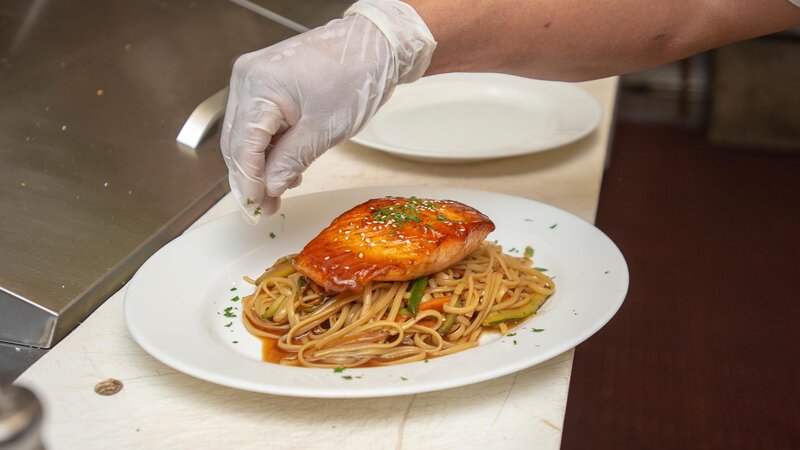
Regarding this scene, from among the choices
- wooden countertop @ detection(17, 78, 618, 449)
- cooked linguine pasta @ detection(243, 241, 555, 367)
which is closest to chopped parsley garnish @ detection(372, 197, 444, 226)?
cooked linguine pasta @ detection(243, 241, 555, 367)

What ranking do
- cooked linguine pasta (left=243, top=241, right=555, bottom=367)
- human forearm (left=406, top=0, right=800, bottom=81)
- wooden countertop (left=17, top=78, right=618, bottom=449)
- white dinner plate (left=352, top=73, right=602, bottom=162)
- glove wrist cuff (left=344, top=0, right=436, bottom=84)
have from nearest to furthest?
wooden countertop (left=17, top=78, right=618, bottom=449) → cooked linguine pasta (left=243, top=241, right=555, bottom=367) → glove wrist cuff (left=344, top=0, right=436, bottom=84) → human forearm (left=406, top=0, right=800, bottom=81) → white dinner plate (left=352, top=73, right=602, bottom=162)

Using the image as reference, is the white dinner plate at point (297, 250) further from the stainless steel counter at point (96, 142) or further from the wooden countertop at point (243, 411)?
the stainless steel counter at point (96, 142)

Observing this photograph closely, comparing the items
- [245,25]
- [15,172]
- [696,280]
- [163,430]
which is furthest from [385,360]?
[696,280]

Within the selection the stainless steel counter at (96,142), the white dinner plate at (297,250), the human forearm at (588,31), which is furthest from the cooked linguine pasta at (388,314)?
the human forearm at (588,31)

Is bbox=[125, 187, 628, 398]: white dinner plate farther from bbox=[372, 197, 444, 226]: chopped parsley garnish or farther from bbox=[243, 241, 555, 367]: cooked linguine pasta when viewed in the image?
bbox=[372, 197, 444, 226]: chopped parsley garnish

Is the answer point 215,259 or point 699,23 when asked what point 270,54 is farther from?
point 699,23

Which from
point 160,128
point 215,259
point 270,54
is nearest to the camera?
point 270,54
